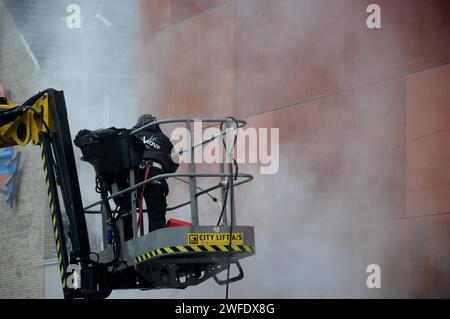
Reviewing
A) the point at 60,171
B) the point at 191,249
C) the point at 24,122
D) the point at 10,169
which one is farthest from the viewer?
the point at 10,169

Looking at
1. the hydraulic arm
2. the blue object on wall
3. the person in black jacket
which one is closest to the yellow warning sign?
the person in black jacket

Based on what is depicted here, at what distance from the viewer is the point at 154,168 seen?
742cm

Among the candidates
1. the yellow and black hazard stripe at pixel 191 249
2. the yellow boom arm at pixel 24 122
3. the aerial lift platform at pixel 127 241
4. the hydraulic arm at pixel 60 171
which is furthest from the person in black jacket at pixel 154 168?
the yellow boom arm at pixel 24 122

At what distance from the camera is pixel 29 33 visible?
18016mm

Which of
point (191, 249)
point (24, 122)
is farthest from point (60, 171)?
point (191, 249)

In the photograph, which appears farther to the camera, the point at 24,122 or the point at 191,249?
the point at 24,122

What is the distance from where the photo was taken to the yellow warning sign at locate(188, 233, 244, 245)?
6.86 m

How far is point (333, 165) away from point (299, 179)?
50 centimetres

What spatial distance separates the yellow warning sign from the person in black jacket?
1.78ft

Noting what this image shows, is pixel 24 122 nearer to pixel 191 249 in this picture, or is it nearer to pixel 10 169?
pixel 191 249

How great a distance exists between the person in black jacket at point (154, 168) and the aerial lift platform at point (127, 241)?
5.1 inches

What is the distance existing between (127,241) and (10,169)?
1141cm

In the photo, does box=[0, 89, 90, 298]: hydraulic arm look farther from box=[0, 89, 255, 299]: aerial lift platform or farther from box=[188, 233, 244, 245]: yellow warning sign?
box=[188, 233, 244, 245]: yellow warning sign
